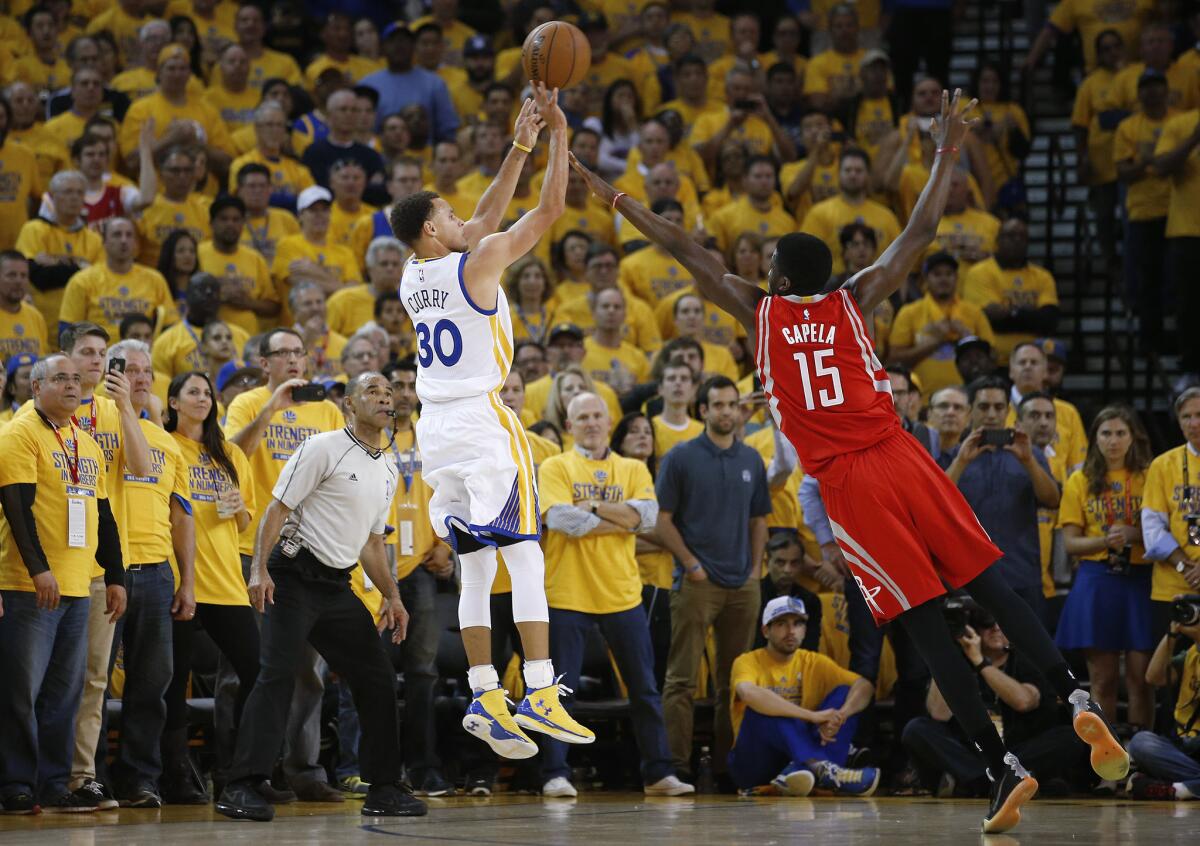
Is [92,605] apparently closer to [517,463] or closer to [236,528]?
[236,528]

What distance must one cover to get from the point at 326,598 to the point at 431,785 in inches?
87.6

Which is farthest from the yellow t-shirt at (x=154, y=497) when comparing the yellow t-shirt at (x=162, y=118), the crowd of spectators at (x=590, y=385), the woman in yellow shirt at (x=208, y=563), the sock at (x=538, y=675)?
the yellow t-shirt at (x=162, y=118)

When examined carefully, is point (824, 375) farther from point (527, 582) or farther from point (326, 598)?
point (326, 598)

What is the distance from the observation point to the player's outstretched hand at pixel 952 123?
7648mm

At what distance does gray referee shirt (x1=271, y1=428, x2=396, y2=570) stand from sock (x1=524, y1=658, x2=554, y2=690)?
1.88m

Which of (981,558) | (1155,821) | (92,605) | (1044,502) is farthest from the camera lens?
(1044,502)

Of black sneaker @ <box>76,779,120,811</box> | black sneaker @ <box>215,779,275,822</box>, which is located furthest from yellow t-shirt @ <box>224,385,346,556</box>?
black sneaker @ <box>215,779,275,822</box>

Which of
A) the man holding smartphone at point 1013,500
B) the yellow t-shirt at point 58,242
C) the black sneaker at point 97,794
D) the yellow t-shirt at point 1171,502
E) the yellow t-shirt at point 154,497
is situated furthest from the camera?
the yellow t-shirt at point 58,242

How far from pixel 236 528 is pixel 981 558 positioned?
5.04 metres

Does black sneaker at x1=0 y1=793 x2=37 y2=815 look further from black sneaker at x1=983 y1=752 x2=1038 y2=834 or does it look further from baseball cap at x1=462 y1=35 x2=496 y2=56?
baseball cap at x1=462 y1=35 x2=496 y2=56

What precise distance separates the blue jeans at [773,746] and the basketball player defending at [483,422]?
3.85m

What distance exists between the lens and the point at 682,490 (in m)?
11.6

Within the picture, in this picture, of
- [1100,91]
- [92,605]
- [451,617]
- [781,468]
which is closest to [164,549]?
[92,605]

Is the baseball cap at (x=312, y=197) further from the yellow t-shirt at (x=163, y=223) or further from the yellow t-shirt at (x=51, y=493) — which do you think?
the yellow t-shirt at (x=51, y=493)
